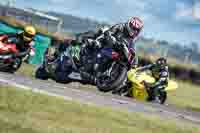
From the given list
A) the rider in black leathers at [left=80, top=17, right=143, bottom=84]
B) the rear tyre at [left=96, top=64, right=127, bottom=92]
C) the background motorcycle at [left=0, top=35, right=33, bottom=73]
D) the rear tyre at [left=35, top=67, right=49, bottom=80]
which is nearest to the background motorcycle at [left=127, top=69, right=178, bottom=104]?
the rear tyre at [left=96, top=64, right=127, bottom=92]

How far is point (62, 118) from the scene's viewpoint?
815 cm

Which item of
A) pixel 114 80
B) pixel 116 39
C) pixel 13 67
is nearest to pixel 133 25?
pixel 116 39

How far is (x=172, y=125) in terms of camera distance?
9086 millimetres

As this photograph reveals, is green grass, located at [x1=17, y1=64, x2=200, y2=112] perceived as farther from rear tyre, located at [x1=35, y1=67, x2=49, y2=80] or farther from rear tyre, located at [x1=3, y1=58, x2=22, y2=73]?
rear tyre, located at [x1=35, y1=67, x2=49, y2=80]

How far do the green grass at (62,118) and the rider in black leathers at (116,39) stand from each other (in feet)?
17.5

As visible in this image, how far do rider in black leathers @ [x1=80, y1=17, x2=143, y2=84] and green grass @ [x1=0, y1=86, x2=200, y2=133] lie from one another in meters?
5.34

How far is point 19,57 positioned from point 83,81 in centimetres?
230

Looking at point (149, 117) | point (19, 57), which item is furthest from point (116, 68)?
point (149, 117)

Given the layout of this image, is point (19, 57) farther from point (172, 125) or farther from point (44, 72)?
point (172, 125)

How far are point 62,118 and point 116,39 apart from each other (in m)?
7.17

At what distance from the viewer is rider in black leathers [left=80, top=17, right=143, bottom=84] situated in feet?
49.3

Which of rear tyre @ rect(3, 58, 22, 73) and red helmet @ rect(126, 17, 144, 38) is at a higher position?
red helmet @ rect(126, 17, 144, 38)

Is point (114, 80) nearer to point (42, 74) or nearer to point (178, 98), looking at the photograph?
point (42, 74)

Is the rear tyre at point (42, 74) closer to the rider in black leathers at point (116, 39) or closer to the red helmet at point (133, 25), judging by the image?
the rider in black leathers at point (116, 39)
